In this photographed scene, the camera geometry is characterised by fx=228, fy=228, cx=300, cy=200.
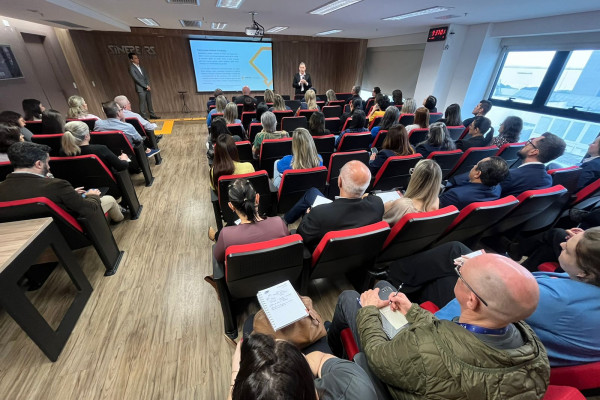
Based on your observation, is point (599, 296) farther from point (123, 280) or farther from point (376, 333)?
point (123, 280)

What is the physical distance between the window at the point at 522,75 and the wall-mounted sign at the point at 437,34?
5.02 ft

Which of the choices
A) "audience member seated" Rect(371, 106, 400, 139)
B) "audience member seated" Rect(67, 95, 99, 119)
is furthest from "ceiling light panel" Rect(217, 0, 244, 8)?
"audience member seated" Rect(371, 106, 400, 139)

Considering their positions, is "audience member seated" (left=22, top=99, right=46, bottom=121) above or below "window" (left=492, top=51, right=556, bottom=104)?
below

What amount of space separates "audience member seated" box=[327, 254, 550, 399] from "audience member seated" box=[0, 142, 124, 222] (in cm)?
222

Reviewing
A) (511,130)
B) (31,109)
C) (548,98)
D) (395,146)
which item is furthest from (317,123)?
(548,98)

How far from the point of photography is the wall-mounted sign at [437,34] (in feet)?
18.9

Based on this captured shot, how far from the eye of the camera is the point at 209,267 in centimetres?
213

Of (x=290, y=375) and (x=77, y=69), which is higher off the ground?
(x=77, y=69)

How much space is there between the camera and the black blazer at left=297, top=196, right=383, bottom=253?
1.47 metres

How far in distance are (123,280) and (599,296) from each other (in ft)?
9.77

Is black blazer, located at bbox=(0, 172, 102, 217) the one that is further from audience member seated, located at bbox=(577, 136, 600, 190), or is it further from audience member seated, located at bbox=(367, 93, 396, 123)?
audience member seated, located at bbox=(367, 93, 396, 123)

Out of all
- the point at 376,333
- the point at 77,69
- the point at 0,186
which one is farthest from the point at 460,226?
the point at 77,69

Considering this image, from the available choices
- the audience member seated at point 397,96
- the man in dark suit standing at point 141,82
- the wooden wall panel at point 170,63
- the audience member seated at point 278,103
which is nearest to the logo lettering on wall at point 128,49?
the wooden wall panel at point 170,63

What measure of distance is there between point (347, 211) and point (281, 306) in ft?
2.32
